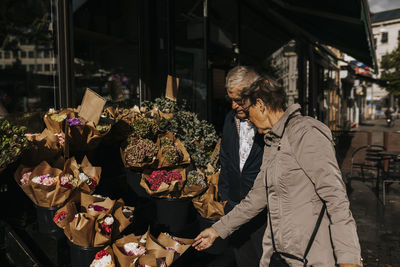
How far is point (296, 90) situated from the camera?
11.6 meters

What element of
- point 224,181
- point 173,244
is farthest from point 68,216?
point 224,181

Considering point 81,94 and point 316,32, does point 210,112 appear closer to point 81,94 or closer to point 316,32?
point 81,94

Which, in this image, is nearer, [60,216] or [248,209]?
[60,216]

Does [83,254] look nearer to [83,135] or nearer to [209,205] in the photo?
[83,135]

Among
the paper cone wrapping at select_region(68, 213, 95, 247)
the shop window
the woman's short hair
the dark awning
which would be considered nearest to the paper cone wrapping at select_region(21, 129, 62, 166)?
the paper cone wrapping at select_region(68, 213, 95, 247)

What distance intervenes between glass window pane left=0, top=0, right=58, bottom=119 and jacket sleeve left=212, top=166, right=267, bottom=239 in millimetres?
2636

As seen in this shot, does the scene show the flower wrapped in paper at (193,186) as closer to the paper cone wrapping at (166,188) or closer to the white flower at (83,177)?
the paper cone wrapping at (166,188)

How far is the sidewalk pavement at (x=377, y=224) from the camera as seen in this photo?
4055 millimetres

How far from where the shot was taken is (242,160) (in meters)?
2.82

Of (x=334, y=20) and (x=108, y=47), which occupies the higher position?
(x=334, y=20)

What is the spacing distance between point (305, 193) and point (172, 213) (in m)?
1.42

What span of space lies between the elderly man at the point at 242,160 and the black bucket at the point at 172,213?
0.39m

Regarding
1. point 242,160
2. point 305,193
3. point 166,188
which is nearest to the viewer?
point 305,193

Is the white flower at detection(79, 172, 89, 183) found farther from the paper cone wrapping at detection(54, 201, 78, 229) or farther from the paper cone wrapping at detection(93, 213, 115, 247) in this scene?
the paper cone wrapping at detection(93, 213, 115, 247)
